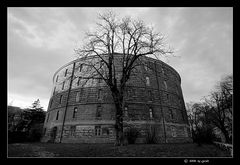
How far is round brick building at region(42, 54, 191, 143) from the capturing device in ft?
65.4

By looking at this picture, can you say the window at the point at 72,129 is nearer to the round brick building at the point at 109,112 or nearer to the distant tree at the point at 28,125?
the round brick building at the point at 109,112

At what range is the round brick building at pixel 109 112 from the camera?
1994 cm

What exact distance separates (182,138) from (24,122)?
3188cm

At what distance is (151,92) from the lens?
23.6 metres

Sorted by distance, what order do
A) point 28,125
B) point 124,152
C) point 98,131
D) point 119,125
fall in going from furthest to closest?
1. point 28,125
2. point 98,131
3. point 119,125
4. point 124,152

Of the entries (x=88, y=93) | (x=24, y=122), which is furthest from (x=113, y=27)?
(x=24, y=122)

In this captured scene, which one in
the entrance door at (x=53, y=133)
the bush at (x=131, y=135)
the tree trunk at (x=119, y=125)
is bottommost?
the entrance door at (x=53, y=133)

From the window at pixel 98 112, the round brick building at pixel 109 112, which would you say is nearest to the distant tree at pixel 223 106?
the round brick building at pixel 109 112

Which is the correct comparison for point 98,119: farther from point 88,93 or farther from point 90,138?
point 88,93

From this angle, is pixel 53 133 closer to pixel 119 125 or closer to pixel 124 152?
pixel 119 125

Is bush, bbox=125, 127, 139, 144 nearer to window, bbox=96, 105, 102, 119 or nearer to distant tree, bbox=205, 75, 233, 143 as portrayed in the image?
window, bbox=96, 105, 102, 119

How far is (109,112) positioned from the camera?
67.9 ft

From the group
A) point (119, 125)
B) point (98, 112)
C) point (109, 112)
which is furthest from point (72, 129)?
point (119, 125)
